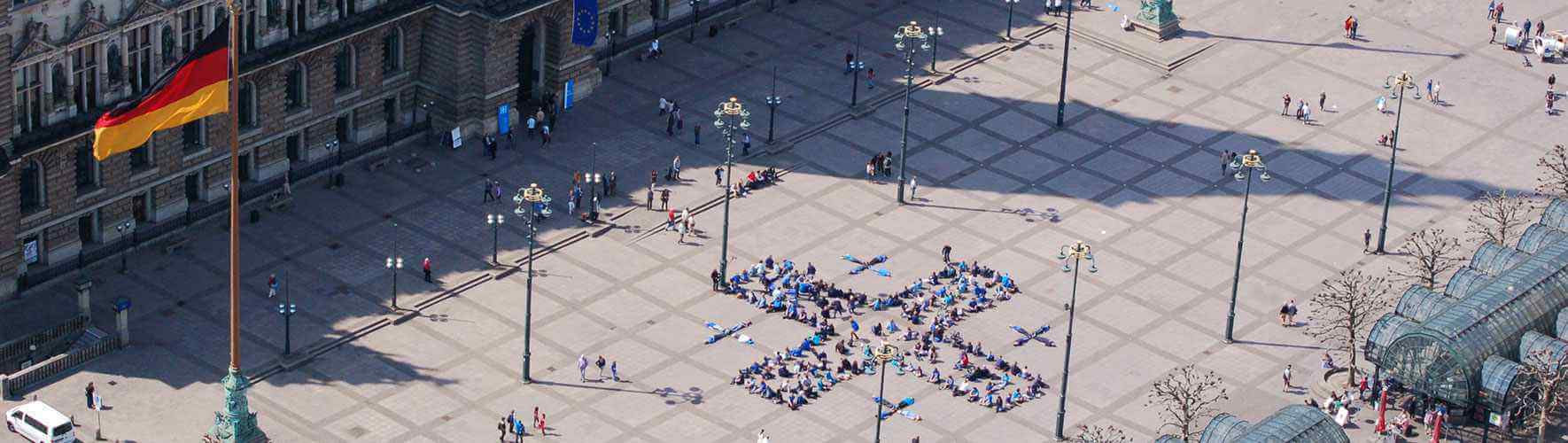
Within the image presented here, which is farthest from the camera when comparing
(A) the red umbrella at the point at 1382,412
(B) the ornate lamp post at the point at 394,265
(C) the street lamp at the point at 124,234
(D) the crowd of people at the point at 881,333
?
(C) the street lamp at the point at 124,234

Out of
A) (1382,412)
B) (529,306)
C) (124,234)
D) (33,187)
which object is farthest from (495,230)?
(1382,412)

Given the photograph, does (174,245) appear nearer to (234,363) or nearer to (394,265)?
(394,265)

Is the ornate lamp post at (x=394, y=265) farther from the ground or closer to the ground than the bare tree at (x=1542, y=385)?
closer to the ground

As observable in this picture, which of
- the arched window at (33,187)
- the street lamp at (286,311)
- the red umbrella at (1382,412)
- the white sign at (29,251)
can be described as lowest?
the red umbrella at (1382,412)

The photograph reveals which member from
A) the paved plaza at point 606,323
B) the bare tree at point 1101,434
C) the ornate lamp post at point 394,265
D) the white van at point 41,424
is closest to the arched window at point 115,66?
the paved plaza at point 606,323

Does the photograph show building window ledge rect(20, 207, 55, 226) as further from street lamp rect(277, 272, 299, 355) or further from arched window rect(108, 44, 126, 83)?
street lamp rect(277, 272, 299, 355)

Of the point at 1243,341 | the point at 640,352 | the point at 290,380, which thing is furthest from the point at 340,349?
the point at 1243,341

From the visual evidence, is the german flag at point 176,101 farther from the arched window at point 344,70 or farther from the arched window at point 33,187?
the arched window at point 344,70
